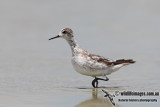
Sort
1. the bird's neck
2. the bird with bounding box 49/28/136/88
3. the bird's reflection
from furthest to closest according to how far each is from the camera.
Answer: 1. the bird's neck
2. the bird with bounding box 49/28/136/88
3. the bird's reflection

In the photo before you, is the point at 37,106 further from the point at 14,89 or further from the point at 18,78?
the point at 18,78

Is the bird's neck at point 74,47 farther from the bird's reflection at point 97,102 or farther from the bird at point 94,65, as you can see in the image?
the bird's reflection at point 97,102

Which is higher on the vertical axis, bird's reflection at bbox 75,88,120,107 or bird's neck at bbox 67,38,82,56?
bird's neck at bbox 67,38,82,56

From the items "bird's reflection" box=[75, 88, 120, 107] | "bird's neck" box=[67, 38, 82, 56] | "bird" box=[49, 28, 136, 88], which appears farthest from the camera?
"bird's neck" box=[67, 38, 82, 56]

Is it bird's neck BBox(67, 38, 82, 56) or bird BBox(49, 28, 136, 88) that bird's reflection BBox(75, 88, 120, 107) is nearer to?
bird BBox(49, 28, 136, 88)

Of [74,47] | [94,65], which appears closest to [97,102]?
[94,65]

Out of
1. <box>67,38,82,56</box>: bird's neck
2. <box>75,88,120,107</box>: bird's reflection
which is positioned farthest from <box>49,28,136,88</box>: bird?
<box>75,88,120,107</box>: bird's reflection

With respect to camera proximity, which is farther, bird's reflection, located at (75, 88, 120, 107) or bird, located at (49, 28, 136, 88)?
bird, located at (49, 28, 136, 88)

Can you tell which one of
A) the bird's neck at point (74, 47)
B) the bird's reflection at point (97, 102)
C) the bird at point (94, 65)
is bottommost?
the bird's reflection at point (97, 102)

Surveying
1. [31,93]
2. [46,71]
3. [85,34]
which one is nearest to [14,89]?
[31,93]

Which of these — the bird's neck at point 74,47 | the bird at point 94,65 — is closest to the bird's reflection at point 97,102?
the bird at point 94,65

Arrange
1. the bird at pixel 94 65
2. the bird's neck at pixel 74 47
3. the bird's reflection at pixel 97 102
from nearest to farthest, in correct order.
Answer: the bird's reflection at pixel 97 102 → the bird at pixel 94 65 → the bird's neck at pixel 74 47

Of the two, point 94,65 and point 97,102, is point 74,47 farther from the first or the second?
point 97,102

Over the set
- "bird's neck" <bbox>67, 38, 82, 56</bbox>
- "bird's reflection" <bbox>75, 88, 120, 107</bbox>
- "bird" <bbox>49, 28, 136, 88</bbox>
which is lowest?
"bird's reflection" <bbox>75, 88, 120, 107</bbox>
